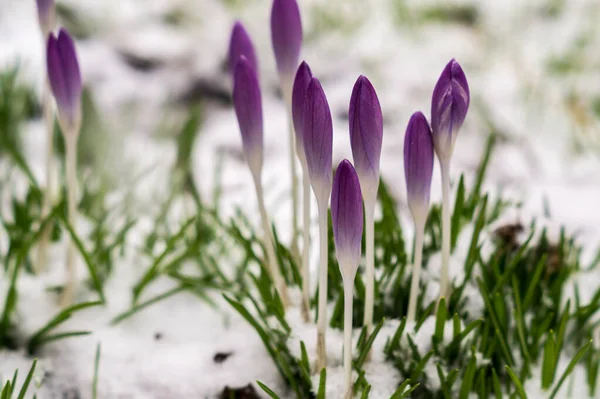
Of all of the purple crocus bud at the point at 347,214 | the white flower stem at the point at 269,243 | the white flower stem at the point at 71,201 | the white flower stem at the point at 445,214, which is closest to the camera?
the purple crocus bud at the point at 347,214

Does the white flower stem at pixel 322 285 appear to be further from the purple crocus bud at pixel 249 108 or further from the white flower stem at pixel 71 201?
the white flower stem at pixel 71 201

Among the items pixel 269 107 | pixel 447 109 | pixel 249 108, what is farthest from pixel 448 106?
pixel 269 107

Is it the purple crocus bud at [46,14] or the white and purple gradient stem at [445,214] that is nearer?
the white and purple gradient stem at [445,214]

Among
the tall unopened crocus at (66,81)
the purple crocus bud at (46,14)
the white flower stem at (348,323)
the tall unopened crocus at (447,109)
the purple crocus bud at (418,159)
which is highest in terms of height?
the purple crocus bud at (46,14)

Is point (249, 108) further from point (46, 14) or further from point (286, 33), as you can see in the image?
point (46, 14)

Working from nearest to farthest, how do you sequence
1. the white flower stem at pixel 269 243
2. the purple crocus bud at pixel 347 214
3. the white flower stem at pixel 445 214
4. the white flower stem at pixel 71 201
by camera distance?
the purple crocus bud at pixel 347 214 → the white flower stem at pixel 445 214 → the white flower stem at pixel 269 243 → the white flower stem at pixel 71 201

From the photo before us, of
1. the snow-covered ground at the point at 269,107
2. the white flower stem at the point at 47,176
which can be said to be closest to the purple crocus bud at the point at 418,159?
the snow-covered ground at the point at 269,107

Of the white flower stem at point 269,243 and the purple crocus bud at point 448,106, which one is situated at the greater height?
the purple crocus bud at point 448,106
